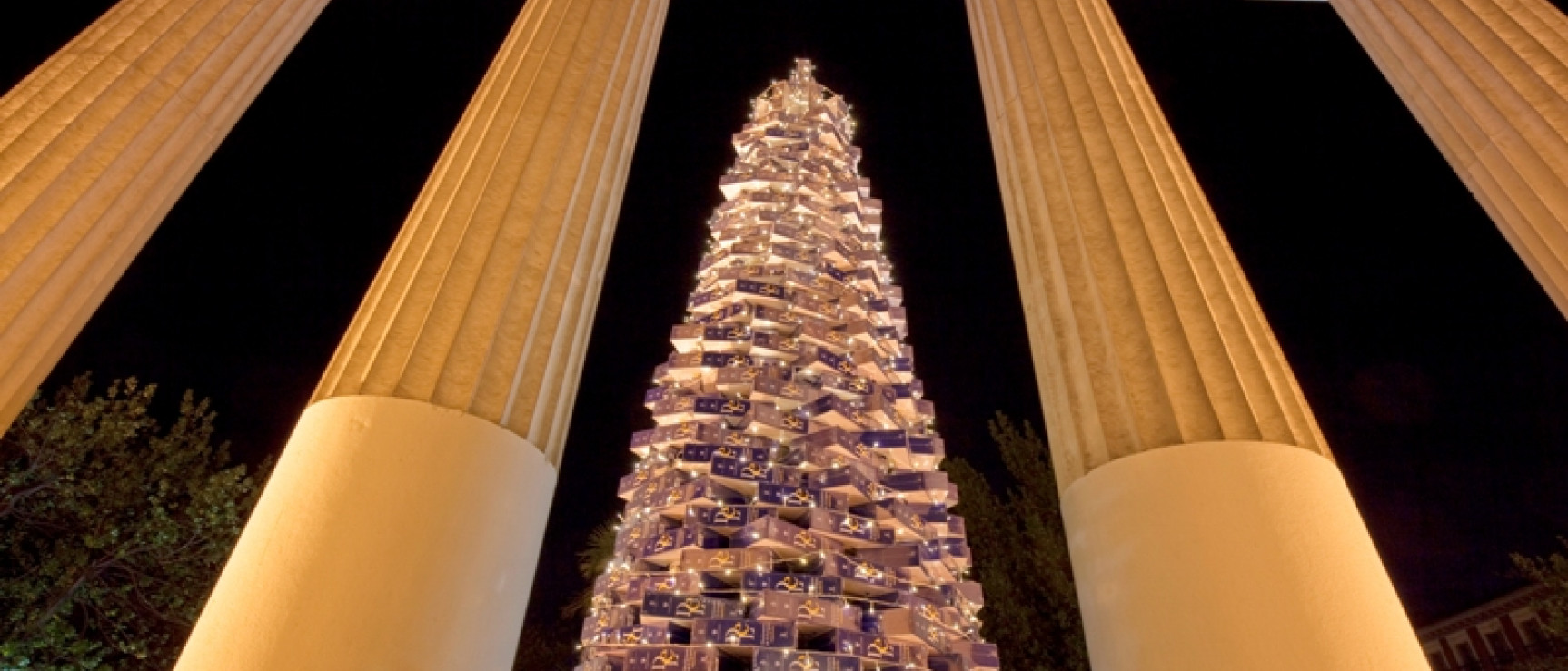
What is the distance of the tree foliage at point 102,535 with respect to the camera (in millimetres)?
10508

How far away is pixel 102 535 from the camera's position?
1101 centimetres

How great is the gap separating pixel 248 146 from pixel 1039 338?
11486 millimetres

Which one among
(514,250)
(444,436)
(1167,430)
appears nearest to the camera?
(444,436)

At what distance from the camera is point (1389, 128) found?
10875mm

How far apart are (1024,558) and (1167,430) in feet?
41.6

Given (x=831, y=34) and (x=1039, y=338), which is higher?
(x=831, y=34)

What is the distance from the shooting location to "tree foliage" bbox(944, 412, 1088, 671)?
13.5 m

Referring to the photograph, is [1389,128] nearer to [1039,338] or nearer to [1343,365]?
[1343,365]

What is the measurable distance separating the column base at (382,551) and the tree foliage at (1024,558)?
11776 mm

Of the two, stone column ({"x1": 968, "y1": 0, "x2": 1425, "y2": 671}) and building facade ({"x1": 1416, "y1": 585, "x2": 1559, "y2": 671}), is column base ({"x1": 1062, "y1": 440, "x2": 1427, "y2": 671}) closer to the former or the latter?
stone column ({"x1": 968, "y1": 0, "x2": 1425, "y2": 671})

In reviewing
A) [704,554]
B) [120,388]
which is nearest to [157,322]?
[120,388]

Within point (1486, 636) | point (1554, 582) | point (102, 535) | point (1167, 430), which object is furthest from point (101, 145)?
point (1486, 636)

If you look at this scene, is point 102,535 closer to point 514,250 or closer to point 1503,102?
point 514,250

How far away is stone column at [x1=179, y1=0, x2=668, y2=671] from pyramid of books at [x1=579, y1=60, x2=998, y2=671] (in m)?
0.71
